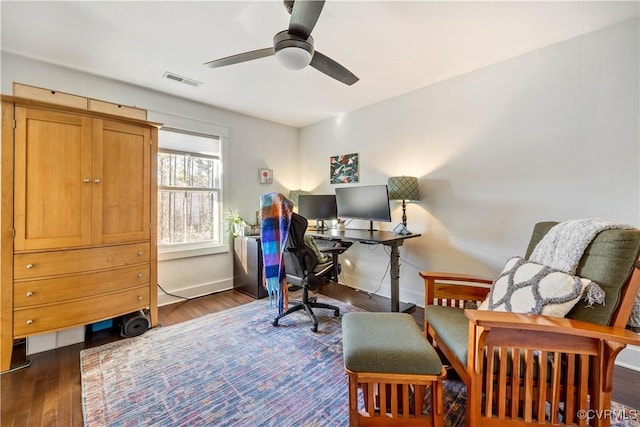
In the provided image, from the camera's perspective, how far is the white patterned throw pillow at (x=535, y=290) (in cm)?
112

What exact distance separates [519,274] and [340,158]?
2.72m

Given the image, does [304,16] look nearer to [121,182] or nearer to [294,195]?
[121,182]

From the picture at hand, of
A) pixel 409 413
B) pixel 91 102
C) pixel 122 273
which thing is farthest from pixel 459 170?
pixel 91 102

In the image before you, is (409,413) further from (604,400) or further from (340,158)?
(340,158)

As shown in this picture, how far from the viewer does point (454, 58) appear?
7.44ft

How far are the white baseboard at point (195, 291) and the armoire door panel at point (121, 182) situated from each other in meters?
1.01

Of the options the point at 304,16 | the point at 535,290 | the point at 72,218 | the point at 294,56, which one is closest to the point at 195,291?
the point at 72,218

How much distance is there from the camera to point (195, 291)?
320 centimetres

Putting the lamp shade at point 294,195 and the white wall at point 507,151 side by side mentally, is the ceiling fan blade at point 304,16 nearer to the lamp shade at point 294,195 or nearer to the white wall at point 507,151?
the white wall at point 507,151

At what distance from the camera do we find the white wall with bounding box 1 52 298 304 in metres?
2.31

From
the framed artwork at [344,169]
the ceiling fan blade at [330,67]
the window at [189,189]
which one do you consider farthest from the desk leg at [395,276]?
the window at [189,189]

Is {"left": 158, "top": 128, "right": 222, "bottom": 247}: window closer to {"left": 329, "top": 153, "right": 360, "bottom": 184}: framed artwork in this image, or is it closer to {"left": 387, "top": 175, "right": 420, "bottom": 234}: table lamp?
{"left": 329, "top": 153, "right": 360, "bottom": 184}: framed artwork

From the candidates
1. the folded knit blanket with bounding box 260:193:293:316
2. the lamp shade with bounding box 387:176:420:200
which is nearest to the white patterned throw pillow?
the lamp shade with bounding box 387:176:420:200

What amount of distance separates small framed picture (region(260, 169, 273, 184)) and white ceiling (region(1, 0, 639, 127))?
4.50ft
